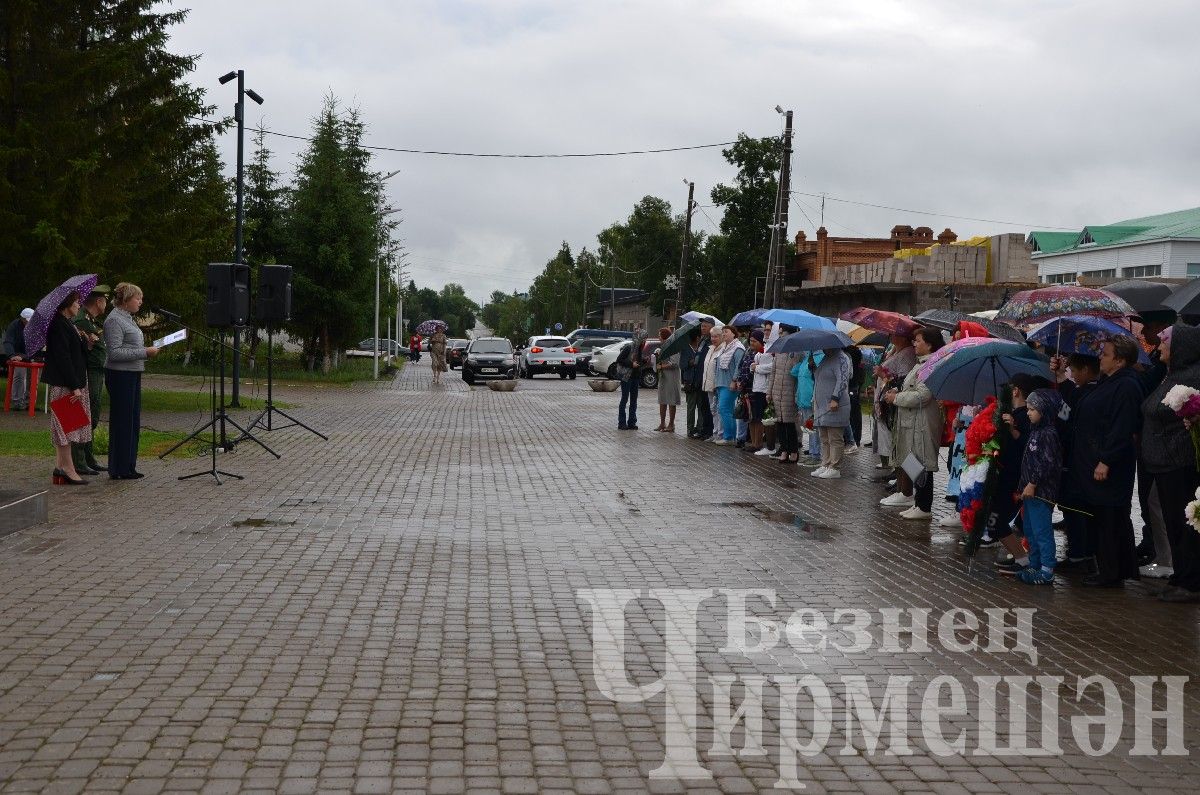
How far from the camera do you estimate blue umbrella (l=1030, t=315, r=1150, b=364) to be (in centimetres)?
946

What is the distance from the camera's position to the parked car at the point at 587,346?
5331 centimetres

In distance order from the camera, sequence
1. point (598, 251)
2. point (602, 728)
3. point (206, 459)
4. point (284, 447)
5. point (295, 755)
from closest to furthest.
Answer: point (295, 755)
point (602, 728)
point (206, 459)
point (284, 447)
point (598, 251)

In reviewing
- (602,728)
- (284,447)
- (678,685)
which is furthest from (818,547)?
(284,447)

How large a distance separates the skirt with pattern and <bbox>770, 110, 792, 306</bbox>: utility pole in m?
21.4

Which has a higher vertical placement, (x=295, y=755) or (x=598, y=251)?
(x=598, y=251)

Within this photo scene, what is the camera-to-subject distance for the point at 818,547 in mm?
10547

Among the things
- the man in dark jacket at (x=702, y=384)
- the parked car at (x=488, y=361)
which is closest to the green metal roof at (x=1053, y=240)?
the parked car at (x=488, y=361)

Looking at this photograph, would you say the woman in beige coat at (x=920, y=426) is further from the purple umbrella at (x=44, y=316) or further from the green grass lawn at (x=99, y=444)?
the green grass lawn at (x=99, y=444)

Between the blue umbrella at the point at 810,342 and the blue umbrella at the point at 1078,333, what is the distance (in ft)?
17.8

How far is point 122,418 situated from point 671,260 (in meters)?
82.6

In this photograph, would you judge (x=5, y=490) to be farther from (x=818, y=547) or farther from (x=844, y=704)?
(x=844, y=704)

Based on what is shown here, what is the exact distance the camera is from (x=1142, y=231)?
7375 cm

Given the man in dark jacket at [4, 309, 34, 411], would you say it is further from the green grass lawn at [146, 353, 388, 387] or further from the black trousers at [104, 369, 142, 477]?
the green grass lawn at [146, 353, 388, 387]

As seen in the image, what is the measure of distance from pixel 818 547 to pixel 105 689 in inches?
247
